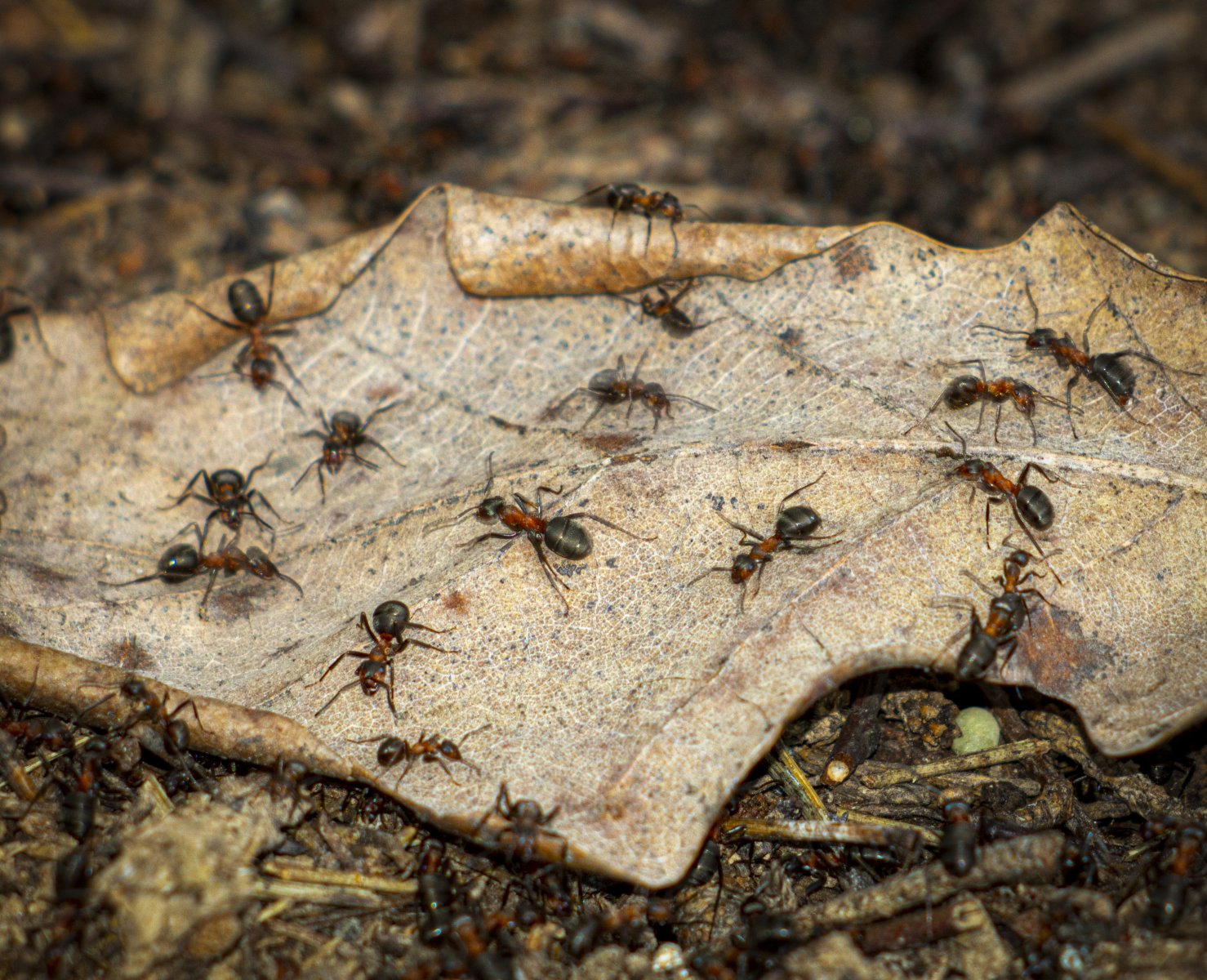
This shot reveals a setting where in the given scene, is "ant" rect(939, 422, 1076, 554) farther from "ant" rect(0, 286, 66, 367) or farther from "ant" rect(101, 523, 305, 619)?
"ant" rect(0, 286, 66, 367)

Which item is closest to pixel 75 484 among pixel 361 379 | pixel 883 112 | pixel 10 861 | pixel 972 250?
pixel 361 379

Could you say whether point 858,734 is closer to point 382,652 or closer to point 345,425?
point 382,652

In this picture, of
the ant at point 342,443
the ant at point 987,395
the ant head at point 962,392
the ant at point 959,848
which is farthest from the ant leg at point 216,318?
the ant at point 959,848

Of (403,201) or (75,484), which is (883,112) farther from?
(75,484)

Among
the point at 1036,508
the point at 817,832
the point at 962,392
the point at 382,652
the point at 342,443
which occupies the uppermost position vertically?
the point at 962,392

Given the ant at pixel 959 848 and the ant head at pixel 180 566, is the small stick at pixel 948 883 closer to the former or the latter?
the ant at pixel 959 848

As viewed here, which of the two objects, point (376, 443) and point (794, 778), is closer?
point (794, 778)

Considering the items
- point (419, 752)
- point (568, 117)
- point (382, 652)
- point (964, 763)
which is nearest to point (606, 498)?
Result: point (382, 652)
